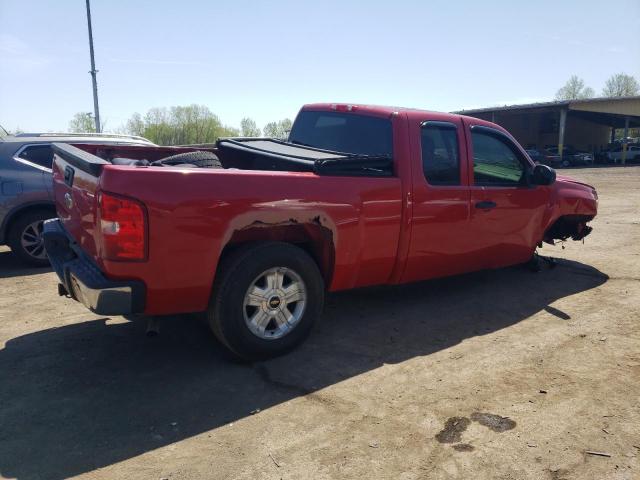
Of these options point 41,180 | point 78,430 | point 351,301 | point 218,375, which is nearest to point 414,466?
point 218,375

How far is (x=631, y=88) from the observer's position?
3428 inches

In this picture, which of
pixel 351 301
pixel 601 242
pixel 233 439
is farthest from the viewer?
pixel 601 242

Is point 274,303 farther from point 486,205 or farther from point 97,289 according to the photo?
point 486,205

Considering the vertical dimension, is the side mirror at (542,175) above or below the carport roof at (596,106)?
below

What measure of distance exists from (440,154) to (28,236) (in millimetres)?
5440

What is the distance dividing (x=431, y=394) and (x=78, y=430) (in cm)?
214

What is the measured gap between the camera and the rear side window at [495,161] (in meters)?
5.14

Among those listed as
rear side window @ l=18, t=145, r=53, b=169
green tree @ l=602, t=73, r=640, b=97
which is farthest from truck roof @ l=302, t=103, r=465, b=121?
green tree @ l=602, t=73, r=640, b=97

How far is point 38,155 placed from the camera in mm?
7168

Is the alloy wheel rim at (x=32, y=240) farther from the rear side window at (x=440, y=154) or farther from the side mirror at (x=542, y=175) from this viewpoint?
the side mirror at (x=542, y=175)

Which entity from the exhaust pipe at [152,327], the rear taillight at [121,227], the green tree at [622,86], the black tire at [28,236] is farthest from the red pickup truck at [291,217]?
the green tree at [622,86]

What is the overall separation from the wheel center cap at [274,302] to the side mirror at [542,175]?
10.7 ft

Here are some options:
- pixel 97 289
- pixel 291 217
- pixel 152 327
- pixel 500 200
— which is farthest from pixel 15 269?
pixel 500 200

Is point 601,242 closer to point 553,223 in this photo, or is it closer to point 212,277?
point 553,223
